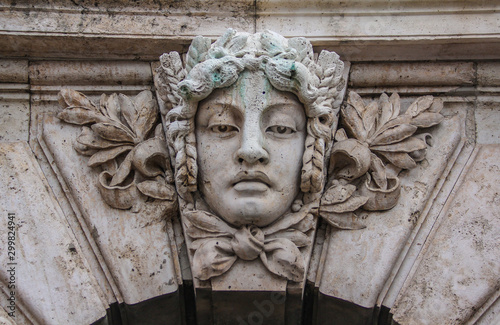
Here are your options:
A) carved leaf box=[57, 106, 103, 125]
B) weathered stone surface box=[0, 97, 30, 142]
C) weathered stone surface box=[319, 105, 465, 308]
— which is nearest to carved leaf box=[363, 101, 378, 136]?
weathered stone surface box=[319, 105, 465, 308]

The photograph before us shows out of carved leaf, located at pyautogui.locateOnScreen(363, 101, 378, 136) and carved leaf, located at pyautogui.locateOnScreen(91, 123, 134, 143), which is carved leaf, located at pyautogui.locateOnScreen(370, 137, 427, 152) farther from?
carved leaf, located at pyautogui.locateOnScreen(91, 123, 134, 143)

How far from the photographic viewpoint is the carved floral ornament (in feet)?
6.96

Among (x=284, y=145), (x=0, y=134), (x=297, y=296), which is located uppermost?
(x=0, y=134)

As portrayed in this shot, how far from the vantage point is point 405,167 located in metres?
2.30

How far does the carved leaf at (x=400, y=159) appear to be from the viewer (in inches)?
90.4

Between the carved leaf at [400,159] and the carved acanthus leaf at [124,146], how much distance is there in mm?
789

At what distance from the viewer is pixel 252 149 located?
2.05 meters

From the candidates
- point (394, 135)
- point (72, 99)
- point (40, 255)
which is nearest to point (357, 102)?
point (394, 135)

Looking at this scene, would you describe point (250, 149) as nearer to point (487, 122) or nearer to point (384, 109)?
point (384, 109)

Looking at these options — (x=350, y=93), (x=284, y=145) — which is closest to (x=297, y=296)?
(x=284, y=145)

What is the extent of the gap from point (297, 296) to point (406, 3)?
3.77 feet

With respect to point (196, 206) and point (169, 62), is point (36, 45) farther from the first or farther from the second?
point (196, 206)

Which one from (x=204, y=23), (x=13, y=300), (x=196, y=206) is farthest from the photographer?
(x=204, y=23)

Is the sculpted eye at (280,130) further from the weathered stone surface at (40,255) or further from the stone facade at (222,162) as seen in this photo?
the weathered stone surface at (40,255)
